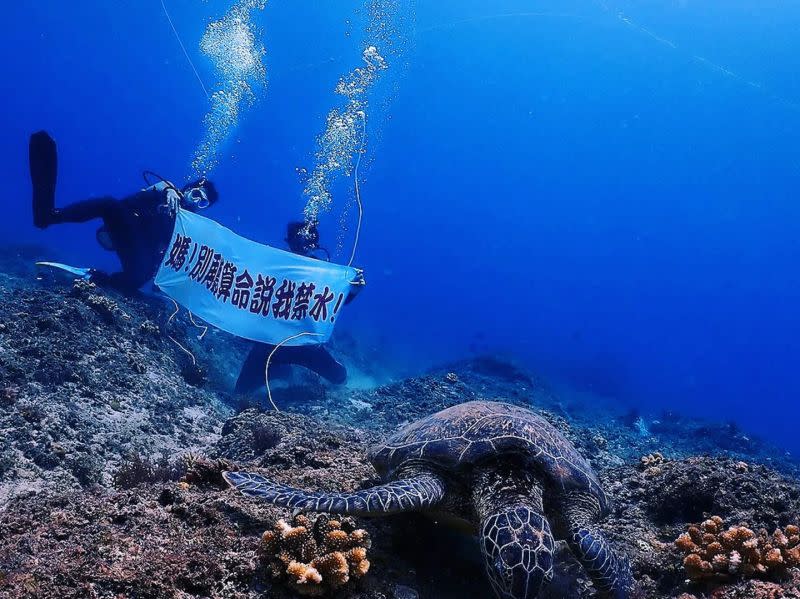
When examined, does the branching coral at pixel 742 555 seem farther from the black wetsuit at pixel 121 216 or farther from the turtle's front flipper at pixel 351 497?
the black wetsuit at pixel 121 216

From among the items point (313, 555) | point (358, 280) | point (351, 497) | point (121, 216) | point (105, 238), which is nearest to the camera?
point (313, 555)

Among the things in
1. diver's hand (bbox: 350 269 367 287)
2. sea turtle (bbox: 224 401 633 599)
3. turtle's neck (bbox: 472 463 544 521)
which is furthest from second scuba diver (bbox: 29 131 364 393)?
turtle's neck (bbox: 472 463 544 521)

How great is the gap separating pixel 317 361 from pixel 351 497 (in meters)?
9.10

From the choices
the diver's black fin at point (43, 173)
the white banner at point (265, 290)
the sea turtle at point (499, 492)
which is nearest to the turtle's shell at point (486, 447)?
the sea turtle at point (499, 492)

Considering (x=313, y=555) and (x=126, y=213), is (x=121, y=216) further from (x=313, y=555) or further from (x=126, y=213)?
(x=313, y=555)

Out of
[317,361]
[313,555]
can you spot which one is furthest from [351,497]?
[317,361]

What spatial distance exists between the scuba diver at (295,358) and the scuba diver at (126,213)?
7.74 ft

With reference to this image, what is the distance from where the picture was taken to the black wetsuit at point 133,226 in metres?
9.61

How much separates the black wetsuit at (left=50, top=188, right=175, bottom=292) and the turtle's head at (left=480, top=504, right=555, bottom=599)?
9630 millimetres

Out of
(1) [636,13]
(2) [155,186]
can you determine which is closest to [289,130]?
(1) [636,13]

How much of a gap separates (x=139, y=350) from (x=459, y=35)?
369 feet

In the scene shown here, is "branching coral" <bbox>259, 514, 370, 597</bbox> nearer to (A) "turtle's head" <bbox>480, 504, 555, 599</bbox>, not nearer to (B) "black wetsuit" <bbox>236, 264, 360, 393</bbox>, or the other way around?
(A) "turtle's head" <bbox>480, 504, 555, 599</bbox>

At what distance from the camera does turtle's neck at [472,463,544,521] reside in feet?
9.38

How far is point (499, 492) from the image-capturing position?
9.66 feet
